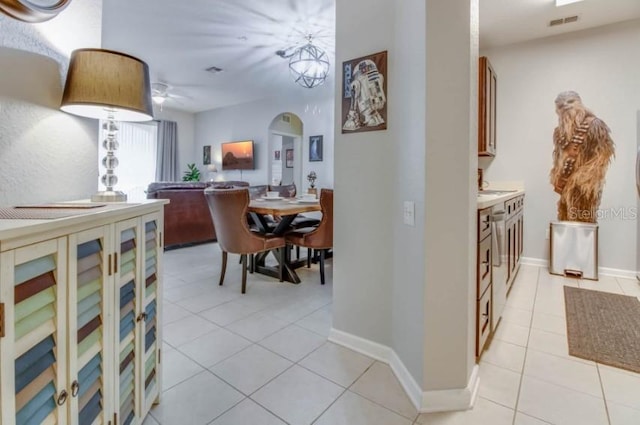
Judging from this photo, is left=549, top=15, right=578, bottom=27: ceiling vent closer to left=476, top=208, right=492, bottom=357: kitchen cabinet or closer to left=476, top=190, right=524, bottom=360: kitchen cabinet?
left=476, top=190, right=524, bottom=360: kitchen cabinet

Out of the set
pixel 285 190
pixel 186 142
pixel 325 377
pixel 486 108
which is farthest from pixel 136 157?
pixel 325 377

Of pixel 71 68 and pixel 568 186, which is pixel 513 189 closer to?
pixel 568 186

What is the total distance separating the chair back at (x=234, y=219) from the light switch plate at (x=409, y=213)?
165 cm

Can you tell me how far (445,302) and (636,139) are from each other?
342cm

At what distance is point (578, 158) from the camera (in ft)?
11.3

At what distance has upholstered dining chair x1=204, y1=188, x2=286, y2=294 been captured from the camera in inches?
111

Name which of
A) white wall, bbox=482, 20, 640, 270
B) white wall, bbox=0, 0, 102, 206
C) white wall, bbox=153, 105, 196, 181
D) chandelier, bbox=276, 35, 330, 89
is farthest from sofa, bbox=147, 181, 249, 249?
white wall, bbox=482, 20, 640, 270

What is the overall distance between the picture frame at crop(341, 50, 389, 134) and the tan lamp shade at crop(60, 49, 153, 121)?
112 cm

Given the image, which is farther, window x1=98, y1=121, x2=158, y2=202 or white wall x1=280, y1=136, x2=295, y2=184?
white wall x1=280, y1=136, x2=295, y2=184

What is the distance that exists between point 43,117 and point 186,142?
7675 mm

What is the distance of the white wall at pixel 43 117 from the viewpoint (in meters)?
1.11

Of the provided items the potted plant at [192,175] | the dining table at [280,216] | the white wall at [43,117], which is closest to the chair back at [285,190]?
the dining table at [280,216]

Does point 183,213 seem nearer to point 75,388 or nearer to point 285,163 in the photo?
point 75,388

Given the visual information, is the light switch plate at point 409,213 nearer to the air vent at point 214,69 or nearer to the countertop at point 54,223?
the countertop at point 54,223
